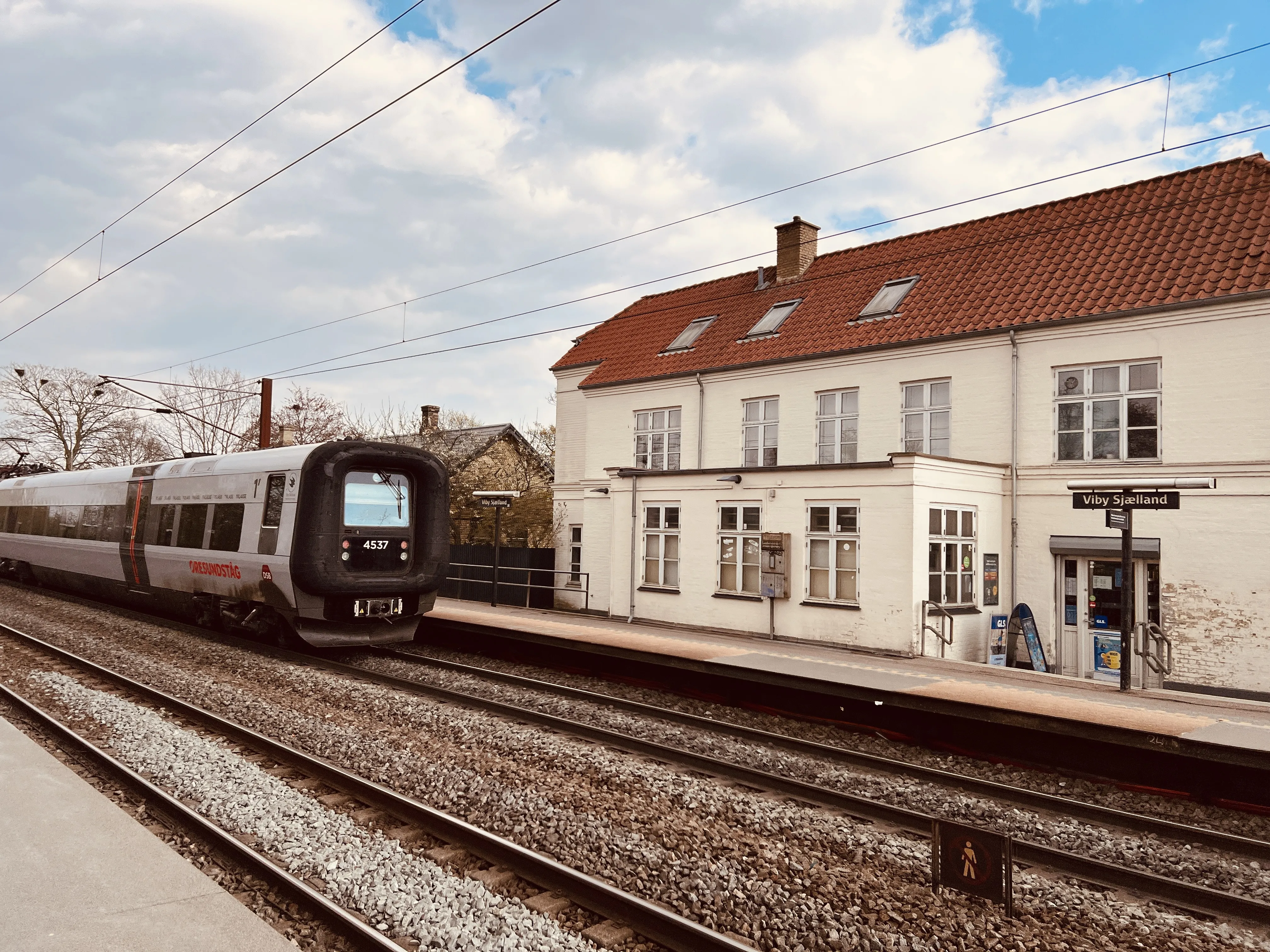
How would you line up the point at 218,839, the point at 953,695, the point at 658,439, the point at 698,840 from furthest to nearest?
the point at 658,439 → the point at 953,695 → the point at 698,840 → the point at 218,839

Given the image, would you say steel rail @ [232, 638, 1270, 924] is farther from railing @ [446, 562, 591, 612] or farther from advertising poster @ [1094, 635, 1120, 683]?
railing @ [446, 562, 591, 612]

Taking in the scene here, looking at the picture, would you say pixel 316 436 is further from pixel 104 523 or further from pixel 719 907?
pixel 719 907

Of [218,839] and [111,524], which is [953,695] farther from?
[111,524]

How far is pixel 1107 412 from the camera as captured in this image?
579 inches

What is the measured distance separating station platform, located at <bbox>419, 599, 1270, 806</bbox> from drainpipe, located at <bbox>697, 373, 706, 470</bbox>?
18.3ft

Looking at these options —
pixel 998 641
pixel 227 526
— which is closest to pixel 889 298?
pixel 998 641

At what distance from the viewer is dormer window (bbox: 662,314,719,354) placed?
22.2m

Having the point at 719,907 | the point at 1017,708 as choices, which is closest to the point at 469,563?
the point at 1017,708

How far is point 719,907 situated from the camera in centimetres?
513

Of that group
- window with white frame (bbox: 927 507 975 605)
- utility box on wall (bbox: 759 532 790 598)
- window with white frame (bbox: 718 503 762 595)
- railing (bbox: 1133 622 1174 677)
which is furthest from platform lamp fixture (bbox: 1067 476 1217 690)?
window with white frame (bbox: 718 503 762 595)

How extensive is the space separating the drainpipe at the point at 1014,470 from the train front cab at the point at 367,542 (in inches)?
390

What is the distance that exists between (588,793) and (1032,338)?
12.2 meters

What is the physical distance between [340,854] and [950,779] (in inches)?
210

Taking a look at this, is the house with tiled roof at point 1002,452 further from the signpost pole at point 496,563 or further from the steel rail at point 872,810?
the steel rail at point 872,810
